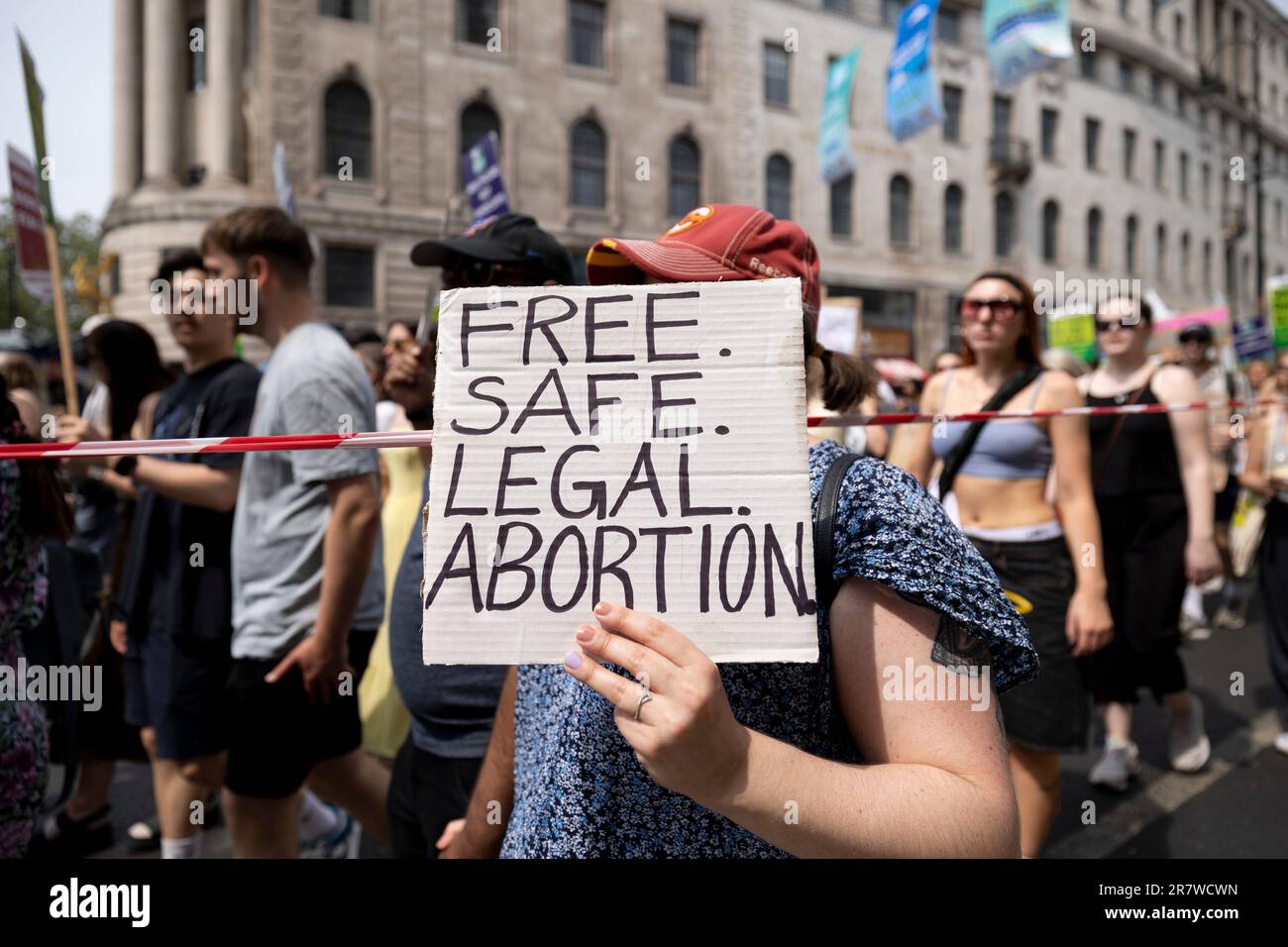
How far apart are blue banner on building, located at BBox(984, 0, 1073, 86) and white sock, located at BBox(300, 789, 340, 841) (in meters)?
10.4

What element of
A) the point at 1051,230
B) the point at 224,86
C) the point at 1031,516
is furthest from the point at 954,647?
the point at 1051,230

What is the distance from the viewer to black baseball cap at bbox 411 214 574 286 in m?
2.30

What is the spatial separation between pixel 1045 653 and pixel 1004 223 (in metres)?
30.1

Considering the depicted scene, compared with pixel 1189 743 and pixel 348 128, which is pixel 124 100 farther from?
pixel 1189 743

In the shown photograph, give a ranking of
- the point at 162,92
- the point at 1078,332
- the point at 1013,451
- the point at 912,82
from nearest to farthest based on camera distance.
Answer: the point at 1013,451 → the point at 1078,332 → the point at 912,82 → the point at 162,92

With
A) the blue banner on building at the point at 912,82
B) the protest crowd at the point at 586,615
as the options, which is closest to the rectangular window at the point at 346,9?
the blue banner on building at the point at 912,82

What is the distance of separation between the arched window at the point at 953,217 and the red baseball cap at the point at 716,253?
29253 mm

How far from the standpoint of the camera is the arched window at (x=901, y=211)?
27.2 meters

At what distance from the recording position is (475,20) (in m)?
21.4

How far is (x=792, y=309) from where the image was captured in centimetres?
104

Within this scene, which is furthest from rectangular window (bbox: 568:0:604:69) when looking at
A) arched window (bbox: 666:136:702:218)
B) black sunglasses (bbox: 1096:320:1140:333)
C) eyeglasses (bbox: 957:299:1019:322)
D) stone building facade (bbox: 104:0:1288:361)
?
eyeglasses (bbox: 957:299:1019:322)

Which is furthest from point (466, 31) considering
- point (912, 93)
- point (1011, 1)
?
point (1011, 1)

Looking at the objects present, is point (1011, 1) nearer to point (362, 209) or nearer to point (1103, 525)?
point (1103, 525)

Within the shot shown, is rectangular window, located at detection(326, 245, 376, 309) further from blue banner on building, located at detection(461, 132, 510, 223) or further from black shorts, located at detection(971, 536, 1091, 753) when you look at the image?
black shorts, located at detection(971, 536, 1091, 753)
